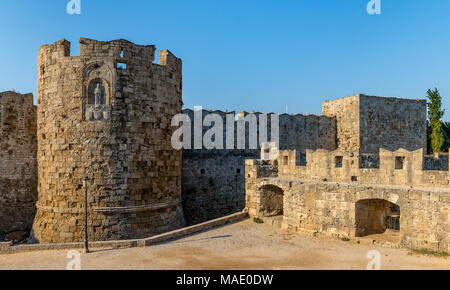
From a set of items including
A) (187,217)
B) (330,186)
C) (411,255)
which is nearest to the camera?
(411,255)

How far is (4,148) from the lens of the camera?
1603 centimetres

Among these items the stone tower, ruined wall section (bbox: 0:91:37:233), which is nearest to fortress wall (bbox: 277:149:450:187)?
the stone tower

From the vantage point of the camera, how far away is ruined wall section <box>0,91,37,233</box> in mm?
16031

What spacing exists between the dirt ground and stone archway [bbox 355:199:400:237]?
0.91 metres

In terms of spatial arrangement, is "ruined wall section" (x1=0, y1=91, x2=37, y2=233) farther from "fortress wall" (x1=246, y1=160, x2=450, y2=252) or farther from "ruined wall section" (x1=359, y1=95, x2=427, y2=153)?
"ruined wall section" (x1=359, y1=95, x2=427, y2=153)

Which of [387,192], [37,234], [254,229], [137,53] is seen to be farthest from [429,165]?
[37,234]

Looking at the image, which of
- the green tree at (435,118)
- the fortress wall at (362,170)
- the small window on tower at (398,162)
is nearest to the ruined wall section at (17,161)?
the fortress wall at (362,170)

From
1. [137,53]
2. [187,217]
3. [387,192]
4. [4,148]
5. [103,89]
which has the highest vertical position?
[137,53]

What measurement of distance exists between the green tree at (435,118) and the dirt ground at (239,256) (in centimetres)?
2113

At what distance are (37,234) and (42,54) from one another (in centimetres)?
736

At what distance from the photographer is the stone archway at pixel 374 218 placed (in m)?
10.4

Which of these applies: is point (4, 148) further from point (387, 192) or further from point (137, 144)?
point (387, 192)

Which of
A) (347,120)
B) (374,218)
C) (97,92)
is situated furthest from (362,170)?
(347,120)

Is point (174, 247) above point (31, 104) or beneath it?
beneath
